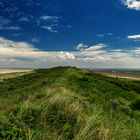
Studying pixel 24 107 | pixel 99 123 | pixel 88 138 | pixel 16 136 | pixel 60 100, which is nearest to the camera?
pixel 16 136

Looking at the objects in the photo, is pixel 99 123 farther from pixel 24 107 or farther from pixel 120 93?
pixel 120 93

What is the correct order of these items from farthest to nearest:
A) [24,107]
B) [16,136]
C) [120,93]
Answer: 1. [120,93]
2. [24,107]
3. [16,136]

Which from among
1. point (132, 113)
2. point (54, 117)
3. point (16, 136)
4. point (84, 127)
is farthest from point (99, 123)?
point (132, 113)

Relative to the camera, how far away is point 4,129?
22.6 feet

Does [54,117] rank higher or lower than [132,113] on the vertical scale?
higher

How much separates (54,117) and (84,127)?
1.19 m

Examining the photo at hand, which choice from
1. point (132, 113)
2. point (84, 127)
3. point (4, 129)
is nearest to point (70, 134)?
point (84, 127)

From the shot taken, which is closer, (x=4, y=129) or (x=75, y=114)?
(x=4, y=129)

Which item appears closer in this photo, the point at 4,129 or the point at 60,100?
the point at 4,129

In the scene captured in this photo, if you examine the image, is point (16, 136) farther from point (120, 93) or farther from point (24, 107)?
point (120, 93)

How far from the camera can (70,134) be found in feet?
24.9

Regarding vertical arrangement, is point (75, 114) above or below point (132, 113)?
above

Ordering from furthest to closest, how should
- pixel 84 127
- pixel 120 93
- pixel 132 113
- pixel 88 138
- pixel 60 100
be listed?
pixel 120 93 < pixel 132 113 < pixel 60 100 < pixel 84 127 < pixel 88 138

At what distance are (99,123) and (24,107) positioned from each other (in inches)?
86.7
